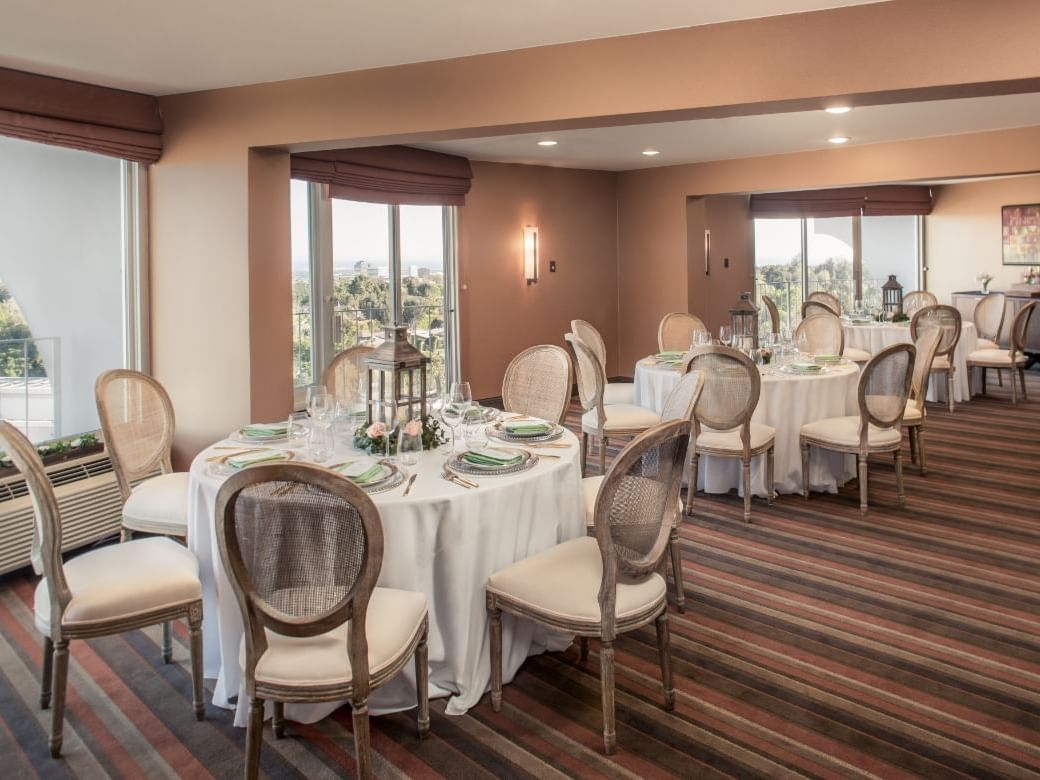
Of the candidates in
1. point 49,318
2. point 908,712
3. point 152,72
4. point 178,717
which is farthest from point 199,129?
point 908,712

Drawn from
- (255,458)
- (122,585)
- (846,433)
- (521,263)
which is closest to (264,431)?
(255,458)

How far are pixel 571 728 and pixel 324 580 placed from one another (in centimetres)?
102

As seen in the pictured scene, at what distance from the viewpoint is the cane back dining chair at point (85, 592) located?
2406 mm

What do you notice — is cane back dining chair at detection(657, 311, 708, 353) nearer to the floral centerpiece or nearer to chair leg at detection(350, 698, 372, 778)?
the floral centerpiece

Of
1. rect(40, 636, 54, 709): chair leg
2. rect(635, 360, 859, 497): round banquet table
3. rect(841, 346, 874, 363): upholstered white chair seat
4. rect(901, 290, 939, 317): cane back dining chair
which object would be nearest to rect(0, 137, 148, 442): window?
rect(40, 636, 54, 709): chair leg

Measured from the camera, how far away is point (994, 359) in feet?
27.3

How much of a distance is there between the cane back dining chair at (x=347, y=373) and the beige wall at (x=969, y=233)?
10069 mm

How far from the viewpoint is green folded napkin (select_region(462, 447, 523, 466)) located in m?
2.84

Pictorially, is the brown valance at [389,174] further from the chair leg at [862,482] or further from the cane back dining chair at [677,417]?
the chair leg at [862,482]

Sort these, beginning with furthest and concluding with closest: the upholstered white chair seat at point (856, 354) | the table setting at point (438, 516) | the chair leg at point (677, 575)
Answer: the upholstered white chair seat at point (856, 354) → the chair leg at point (677, 575) → the table setting at point (438, 516)

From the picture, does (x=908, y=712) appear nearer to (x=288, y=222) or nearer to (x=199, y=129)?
(x=288, y=222)

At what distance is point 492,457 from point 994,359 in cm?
741

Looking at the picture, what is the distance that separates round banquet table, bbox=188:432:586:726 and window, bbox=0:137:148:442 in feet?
6.76

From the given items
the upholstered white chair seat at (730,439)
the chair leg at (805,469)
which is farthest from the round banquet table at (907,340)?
the upholstered white chair seat at (730,439)
